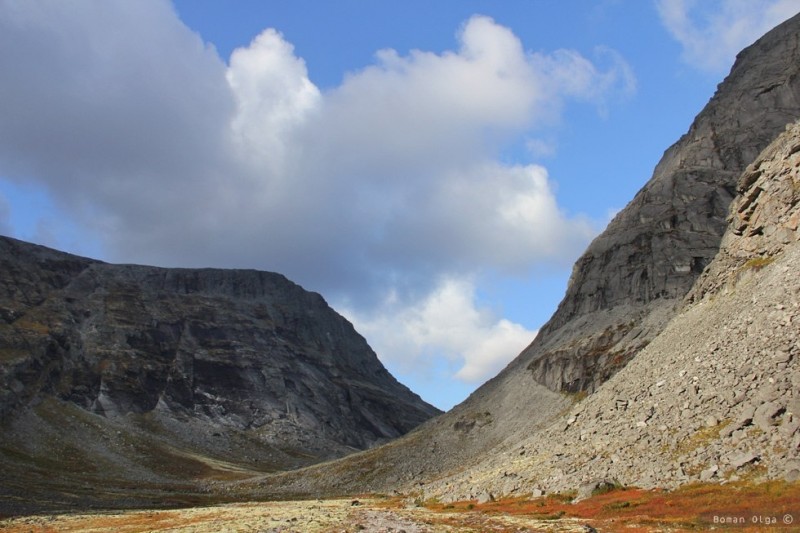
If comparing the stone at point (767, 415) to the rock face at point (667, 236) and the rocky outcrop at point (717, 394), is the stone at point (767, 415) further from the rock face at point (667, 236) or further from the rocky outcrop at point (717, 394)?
the rock face at point (667, 236)

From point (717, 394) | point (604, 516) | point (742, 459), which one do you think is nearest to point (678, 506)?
point (604, 516)

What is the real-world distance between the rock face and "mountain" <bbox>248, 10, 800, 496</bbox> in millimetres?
297

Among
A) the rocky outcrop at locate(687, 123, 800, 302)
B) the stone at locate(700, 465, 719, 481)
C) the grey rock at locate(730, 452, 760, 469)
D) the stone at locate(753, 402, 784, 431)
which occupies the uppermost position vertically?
the rocky outcrop at locate(687, 123, 800, 302)

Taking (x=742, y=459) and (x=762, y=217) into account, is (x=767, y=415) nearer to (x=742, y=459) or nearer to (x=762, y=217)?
(x=742, y=459)

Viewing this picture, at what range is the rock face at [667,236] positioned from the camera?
13762 cm

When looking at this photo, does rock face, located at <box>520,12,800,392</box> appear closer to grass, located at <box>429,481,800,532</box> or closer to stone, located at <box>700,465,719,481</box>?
grass, located at <box>429,481,800,532</box>

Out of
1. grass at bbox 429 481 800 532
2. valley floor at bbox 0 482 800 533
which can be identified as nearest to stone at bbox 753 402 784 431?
grass at bbox 429 481 800 532

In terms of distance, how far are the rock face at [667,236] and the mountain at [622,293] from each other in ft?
0.98

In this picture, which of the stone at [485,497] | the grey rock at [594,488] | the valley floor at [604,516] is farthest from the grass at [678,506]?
the stone at [485,497]

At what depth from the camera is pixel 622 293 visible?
502 feet

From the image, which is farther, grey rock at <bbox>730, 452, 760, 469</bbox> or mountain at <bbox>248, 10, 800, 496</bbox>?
mountain at <bbox>248, 10, 800, 496</bbox>

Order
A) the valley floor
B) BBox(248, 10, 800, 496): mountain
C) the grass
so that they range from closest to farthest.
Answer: the valley floor < the grass < BBox(248, 10, 800, 496): mountain

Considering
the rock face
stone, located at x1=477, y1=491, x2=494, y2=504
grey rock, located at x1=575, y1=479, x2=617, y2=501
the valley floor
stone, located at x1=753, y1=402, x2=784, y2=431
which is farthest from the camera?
the rock face

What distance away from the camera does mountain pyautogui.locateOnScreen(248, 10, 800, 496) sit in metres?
132
